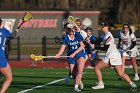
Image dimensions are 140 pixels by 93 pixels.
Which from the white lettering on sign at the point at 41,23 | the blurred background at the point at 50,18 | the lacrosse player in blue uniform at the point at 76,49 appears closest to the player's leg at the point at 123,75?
the lacrosse player in blue uniform at the point at 76,49

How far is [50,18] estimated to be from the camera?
5000 centimetres

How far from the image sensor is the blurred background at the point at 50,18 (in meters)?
37.1

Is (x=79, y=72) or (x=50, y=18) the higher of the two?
(x=79, y=72)

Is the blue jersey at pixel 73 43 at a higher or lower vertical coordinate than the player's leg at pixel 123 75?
higher

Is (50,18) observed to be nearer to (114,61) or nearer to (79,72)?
(114,61)

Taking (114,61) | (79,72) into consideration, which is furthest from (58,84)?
(114,61)

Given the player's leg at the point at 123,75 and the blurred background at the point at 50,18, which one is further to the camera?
the blurred background at the point at 50,18

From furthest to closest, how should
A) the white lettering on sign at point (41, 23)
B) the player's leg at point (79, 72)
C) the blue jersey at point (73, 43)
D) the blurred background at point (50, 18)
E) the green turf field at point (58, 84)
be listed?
1. the white lettering on sign at point (41, 23)
2. the blurred background at point (50, 18)
3. the green turf field at point (58, 84)
4. the blue jersey at point (73, 43)
5. the player's leg at point (79, 72)

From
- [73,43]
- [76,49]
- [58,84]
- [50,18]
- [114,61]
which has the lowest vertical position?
[50,18]

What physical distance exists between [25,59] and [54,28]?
14753 millimetres

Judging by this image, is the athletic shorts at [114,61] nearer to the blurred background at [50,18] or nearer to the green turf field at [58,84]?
the green turf field at [58,84]

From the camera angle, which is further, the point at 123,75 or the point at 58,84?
the point at 58,84

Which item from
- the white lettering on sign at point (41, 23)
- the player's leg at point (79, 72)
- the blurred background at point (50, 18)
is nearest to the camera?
the player's leg at point (79, 72)

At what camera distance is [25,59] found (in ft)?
116
